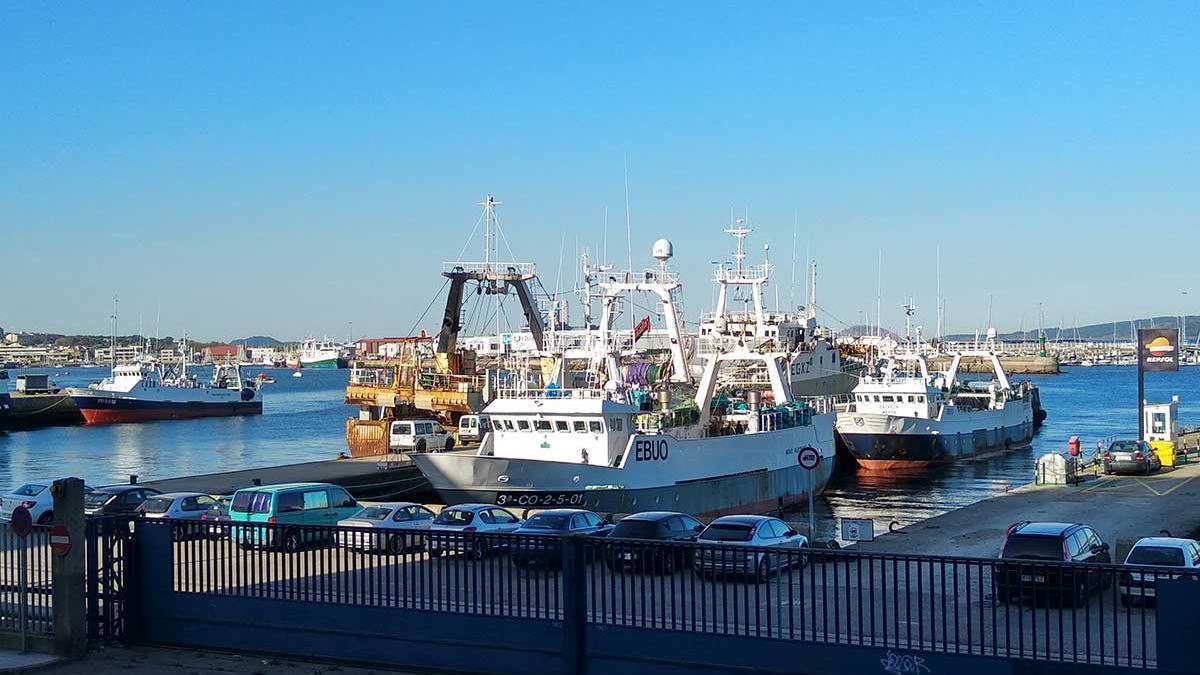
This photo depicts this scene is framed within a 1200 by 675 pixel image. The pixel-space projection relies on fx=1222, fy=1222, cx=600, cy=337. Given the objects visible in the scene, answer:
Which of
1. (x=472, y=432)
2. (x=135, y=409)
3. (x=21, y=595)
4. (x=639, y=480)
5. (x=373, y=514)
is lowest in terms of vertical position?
(x=135, y=409)

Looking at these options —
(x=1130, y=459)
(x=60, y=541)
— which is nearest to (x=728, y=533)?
(x=60, y=541)

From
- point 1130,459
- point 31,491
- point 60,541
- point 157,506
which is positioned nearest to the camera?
point 60,541

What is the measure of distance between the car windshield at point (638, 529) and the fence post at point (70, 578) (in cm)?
922

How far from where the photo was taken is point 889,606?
13258 millimetres

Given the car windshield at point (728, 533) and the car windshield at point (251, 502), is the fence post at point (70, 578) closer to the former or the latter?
the car windshield at point (728, 533)

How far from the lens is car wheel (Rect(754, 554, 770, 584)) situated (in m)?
12.4

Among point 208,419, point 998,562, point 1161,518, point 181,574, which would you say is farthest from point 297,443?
point 998,562

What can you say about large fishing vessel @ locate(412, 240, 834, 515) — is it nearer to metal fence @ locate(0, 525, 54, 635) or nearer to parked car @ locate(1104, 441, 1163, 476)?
parked car @ locate(1104, 441, 1163, 476)

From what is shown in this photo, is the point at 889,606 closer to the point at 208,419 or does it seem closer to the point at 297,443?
the point at 297,443

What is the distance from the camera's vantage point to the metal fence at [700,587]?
1138cm

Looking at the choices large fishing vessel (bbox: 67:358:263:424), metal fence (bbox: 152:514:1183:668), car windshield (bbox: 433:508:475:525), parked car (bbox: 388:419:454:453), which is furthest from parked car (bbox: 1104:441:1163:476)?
large fishing vessel (bbox: 67:358:263:424)

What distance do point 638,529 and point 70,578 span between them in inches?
388

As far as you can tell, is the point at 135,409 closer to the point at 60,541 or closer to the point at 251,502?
the point at 251,502

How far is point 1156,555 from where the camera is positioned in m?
18.0
